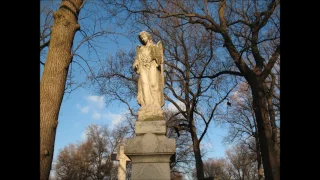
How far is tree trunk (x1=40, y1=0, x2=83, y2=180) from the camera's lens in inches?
264

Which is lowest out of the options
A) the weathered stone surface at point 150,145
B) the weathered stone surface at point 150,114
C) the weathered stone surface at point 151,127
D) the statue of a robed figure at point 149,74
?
the weathered stone surface at point 150,145

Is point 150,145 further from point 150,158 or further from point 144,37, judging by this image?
point 144,37

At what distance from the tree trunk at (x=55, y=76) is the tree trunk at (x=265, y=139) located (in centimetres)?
719

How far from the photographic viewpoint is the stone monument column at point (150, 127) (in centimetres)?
749

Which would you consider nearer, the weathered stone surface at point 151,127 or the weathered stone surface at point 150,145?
the weathered stone surface at point 150,145

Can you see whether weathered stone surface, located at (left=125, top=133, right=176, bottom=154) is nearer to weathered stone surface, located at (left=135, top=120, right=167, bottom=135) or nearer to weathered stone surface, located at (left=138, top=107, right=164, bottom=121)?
weathered stone surface, located at (left=135, top=120, right=167, bottom=135)

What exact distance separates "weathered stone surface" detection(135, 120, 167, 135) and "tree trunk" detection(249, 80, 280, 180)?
534 centimetres

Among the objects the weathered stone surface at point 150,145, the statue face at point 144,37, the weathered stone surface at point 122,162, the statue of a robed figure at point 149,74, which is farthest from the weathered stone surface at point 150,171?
the weathered stone surface at point 122,162

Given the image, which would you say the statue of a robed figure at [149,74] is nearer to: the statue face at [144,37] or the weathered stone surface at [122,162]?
the statue face at [144,37]

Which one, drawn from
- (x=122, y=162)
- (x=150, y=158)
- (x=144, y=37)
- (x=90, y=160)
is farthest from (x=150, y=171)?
(x=90, y=160)

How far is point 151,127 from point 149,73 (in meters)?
1.55

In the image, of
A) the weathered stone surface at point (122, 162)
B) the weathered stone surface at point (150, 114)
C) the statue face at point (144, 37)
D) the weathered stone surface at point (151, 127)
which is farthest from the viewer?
the weathered stone surface at point (122, 162)
